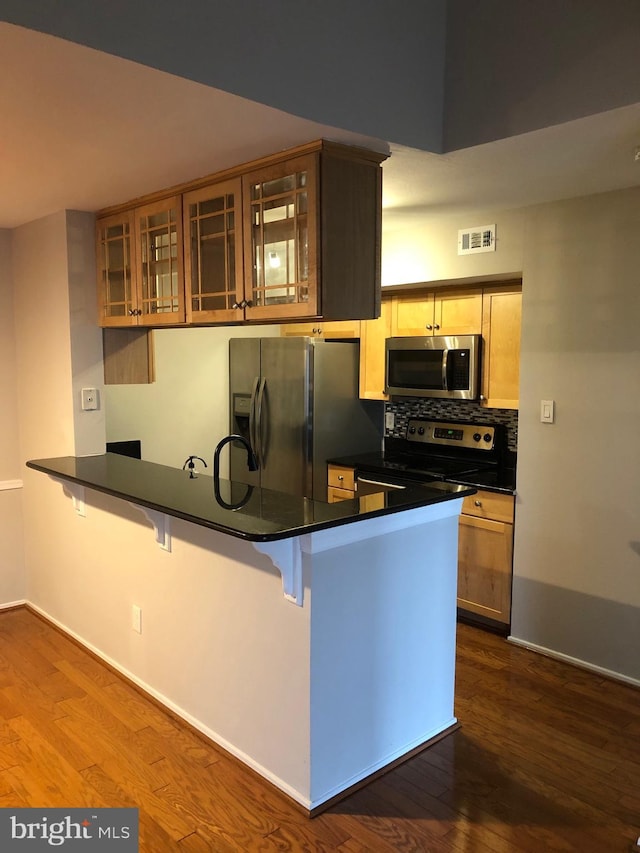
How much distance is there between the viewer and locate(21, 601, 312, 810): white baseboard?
235 centimetres

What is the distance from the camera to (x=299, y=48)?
204cm

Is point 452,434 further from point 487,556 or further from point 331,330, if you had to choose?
point 331,330

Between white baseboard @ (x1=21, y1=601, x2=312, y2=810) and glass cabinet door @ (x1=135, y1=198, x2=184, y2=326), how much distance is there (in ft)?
5.47

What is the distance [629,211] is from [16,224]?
318cm

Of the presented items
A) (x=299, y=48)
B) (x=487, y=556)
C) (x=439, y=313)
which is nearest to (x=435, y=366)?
(x=439, y=313)

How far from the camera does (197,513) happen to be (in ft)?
7.66

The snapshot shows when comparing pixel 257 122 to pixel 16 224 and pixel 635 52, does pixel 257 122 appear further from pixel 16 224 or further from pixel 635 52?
pixel 16 224

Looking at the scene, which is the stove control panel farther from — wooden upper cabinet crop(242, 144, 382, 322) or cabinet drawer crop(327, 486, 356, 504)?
wooden upper cabinet crop(242, 144, 382, 322)

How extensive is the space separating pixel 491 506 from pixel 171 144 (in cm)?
243

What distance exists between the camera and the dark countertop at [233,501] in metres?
2.17

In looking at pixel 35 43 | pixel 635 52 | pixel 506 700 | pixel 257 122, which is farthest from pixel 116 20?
pixel 506 700

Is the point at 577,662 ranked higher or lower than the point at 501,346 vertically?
lower

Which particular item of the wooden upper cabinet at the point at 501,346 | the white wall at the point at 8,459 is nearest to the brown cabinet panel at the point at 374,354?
the wooden upper cabinet at the point at 501,346

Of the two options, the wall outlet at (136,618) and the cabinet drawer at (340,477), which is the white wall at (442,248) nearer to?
the cabinet drawer at (340,477)
